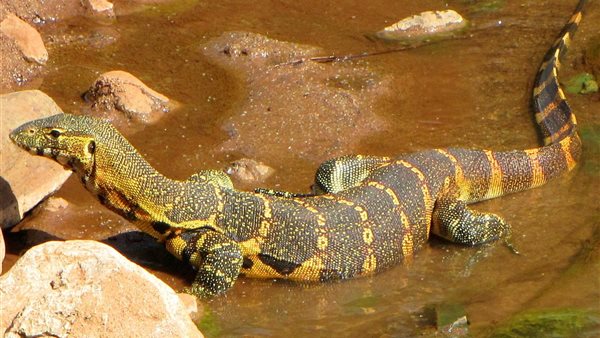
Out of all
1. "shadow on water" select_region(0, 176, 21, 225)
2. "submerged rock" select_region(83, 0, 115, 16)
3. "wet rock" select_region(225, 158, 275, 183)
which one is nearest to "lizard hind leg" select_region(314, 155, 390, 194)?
"wet rock" select_region(225, 158, 275, 183)

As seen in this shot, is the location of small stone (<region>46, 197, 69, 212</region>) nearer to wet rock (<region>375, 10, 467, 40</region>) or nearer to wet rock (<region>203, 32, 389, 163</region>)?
wet rock (<region>203, 32, 389, 163</region>)

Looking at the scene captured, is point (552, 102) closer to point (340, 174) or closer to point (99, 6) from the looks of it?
point (340, 174)

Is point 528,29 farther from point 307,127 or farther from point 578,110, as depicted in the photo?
point 307,127

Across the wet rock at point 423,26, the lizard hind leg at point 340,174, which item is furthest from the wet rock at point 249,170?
the wet rock at point 423,26

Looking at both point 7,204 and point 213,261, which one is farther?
point 7,204

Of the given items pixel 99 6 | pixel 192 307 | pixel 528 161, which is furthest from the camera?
pixel 99 6

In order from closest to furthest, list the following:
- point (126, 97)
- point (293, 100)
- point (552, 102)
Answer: point (552, 102)
point (126, 97)
point (293, 100)

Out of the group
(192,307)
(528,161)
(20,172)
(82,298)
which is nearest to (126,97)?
(20,172)

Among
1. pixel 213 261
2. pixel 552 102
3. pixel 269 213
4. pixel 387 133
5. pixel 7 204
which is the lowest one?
pixel 387 133
